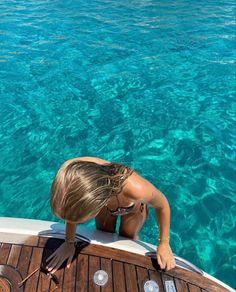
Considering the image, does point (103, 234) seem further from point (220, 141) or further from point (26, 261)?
point (220, 141)

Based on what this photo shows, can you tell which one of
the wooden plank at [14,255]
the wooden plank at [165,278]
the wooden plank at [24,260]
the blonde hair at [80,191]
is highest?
the blonde hair at [80,191]

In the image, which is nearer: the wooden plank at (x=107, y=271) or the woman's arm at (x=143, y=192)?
the woman's arm at (x=143, y=192)

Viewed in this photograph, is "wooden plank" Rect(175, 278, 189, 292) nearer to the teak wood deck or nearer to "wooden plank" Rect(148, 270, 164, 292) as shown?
the teak wood deck

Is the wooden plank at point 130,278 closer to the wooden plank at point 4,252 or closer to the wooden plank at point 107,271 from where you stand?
the wooden plank at point 107,271

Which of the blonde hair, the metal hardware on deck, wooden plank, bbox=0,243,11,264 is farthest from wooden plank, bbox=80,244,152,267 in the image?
the blonde hair

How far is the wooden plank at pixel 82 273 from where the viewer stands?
2748mm

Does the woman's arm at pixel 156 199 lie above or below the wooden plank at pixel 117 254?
above

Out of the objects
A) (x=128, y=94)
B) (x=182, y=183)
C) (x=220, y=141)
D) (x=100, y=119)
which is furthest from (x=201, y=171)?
(x=128, y=94)

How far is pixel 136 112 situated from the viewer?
670 cm

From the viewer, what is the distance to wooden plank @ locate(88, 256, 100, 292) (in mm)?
2736

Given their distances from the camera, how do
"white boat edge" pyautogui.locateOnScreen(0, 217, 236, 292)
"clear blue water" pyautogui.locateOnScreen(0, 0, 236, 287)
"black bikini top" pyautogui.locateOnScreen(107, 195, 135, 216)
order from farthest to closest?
"clear blue water" pyautogui.locateOnScreen(0, 0, 236, 287)
"white boat edge" pyautogui.locateOnScreen(0, 217, 236, 292)
"black bikini top" pyautogui.locateOnScreen(107, 195, 135, 216)

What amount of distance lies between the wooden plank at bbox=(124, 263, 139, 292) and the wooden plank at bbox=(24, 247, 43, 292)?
2.64ft

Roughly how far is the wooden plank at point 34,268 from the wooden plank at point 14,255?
0.47 feet

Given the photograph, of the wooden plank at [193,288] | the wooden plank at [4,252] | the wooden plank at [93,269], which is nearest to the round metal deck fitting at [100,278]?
the wooden plank at [93,269]
